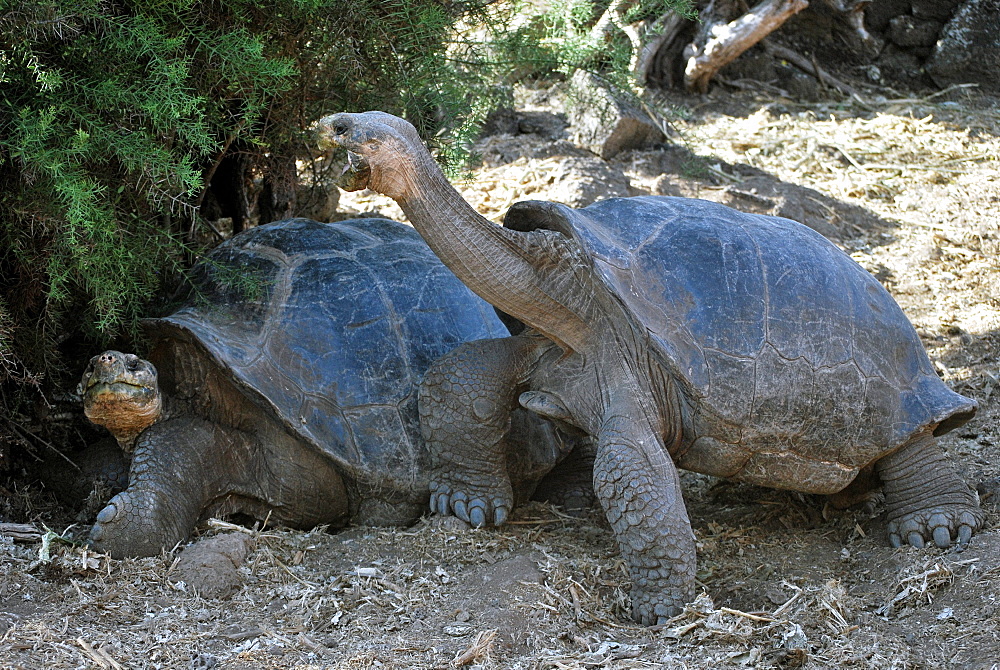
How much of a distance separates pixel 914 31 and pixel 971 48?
53 cm

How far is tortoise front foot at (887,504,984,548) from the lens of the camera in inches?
147

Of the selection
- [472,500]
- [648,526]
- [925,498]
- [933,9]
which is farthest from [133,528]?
[933,9]

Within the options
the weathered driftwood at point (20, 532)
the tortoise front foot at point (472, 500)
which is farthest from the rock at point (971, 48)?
the weathered driftwood at point (20, 532)

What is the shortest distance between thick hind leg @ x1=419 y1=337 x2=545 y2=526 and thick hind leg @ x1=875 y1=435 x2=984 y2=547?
1.44 meters

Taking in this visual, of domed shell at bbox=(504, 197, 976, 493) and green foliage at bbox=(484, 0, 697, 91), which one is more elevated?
green foliage at bbox=(484, 0, 697, 91)

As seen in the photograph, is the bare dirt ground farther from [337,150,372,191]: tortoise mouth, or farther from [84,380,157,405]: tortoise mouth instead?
[337,150,372,191]: tortoise mouth

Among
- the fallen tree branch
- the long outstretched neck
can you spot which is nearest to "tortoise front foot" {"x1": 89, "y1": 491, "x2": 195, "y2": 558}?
the long outstretched neck

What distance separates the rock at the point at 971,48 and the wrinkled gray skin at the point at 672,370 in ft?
21.6

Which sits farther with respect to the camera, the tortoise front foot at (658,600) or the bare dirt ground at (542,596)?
the tortoise front foot at (658,600)

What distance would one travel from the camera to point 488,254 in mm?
3395

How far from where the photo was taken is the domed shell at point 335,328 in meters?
3.85

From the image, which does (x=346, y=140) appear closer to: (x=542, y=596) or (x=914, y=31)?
(x=542, y=596)

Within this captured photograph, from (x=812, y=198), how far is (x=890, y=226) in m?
0.56

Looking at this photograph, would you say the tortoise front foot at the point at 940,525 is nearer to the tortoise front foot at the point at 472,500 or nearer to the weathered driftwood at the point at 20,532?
the tortoise front foot at the point at 472,500
